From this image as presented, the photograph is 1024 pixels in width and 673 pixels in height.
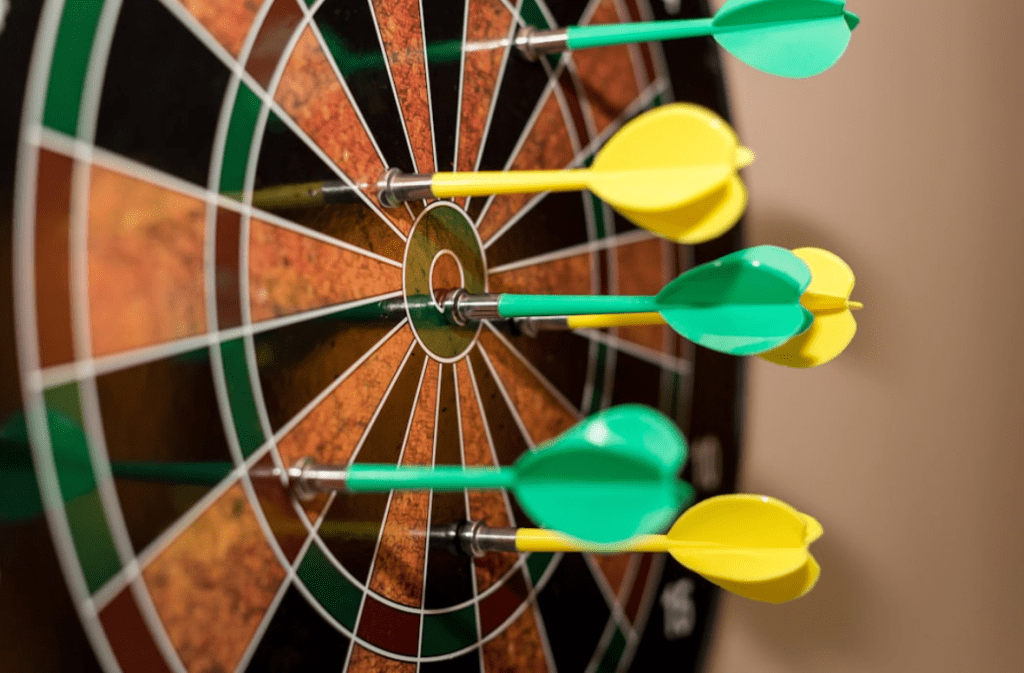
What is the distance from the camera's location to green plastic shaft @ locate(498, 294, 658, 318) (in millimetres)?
532

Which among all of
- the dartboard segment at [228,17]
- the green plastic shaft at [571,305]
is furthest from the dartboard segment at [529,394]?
the dartboard segment at [228,17]

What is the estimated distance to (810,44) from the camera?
546mm

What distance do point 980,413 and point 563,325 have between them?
96 centimetres

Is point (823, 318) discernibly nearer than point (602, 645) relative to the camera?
Yes

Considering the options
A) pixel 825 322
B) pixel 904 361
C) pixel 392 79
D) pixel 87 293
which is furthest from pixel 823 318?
pixel 904 361

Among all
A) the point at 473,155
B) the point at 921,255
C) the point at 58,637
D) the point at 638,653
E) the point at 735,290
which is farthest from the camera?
the point at 921,255

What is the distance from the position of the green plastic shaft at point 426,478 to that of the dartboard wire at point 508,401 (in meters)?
0.22

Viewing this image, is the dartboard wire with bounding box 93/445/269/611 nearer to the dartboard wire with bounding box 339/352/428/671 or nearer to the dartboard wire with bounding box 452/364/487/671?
the dartboard wire with bounding box 339/352/428/671

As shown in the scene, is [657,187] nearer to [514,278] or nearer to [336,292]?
[336,292]

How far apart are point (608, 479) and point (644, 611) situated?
65 cm

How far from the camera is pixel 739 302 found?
51 cm

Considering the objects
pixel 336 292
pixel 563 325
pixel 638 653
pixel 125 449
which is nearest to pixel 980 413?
pixel 638 653

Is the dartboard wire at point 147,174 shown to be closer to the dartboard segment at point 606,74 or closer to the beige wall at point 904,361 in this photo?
the dartboard segment at point 606,74

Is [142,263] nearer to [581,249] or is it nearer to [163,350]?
[163,350]
